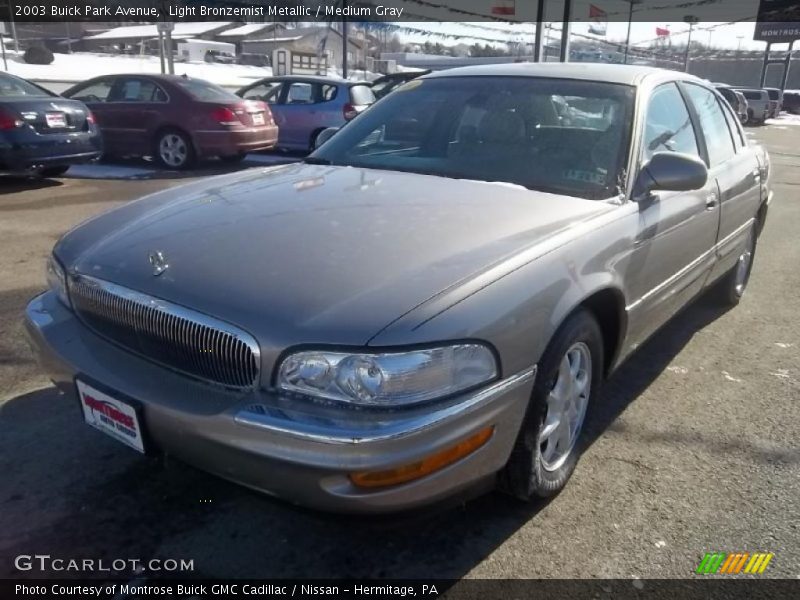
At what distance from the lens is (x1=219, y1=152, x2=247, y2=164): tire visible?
10312 mm

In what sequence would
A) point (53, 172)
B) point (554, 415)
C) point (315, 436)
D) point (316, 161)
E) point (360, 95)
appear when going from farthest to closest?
point (360, 95)
point (53, 172)
point (316, 161)
point (554, 415)
point (315, 436)

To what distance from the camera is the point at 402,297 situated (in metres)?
1.92

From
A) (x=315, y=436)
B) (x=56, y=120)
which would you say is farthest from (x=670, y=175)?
(x=56, y=120)

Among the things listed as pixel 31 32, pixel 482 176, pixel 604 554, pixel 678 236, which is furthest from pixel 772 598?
pixel 31 32

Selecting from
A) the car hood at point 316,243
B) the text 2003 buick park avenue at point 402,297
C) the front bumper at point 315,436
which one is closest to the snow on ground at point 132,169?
the text 2003 buick park avenue at point 402,297

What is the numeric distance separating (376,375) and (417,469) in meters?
0.28

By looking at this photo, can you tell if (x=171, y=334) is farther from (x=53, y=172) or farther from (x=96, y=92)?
(x=96, y=92)

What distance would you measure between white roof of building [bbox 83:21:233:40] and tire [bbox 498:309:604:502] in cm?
6049

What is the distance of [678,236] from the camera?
10.5 feet

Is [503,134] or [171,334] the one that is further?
[503,134]

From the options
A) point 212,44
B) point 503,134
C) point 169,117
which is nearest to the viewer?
point 503,134

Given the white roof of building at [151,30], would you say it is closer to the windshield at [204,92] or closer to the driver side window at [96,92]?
the driver side window at [96,92]

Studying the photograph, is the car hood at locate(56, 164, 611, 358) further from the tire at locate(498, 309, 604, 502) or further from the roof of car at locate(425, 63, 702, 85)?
the roof of car at locate(425, 63, 702, 85)

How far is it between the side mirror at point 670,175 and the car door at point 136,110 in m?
8.74
